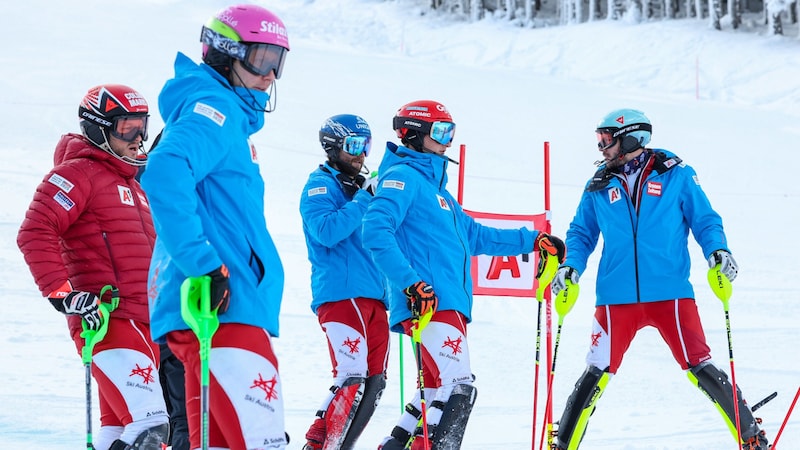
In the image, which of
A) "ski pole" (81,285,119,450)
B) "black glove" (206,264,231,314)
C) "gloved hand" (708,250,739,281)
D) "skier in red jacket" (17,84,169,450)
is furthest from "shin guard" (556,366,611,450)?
"black glove" (206,264,231,314)

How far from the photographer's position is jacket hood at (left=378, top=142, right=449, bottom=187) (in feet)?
17.0

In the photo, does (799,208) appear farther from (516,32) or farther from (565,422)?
(516,32)

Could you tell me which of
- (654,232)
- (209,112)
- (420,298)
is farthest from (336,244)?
(209,112)

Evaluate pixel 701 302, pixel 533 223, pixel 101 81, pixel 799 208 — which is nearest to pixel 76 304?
pixel 533 223

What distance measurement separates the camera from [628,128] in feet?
18.6

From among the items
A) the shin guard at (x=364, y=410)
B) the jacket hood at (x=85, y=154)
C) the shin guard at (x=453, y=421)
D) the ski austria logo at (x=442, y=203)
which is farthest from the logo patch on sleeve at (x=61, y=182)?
the shin guard at (x=453, y=421)

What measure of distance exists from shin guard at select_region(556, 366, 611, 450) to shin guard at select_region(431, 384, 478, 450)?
946 mm

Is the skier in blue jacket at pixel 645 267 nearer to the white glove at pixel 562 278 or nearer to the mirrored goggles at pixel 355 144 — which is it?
the white glove at pixel 562 278

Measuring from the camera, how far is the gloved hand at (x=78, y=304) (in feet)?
13.7

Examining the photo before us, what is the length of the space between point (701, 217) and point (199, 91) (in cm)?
331

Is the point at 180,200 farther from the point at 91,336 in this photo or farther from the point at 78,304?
the point at 91,336

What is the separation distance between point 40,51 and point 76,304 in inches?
874

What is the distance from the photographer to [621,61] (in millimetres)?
32938

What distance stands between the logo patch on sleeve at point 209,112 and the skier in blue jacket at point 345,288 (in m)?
2.12
